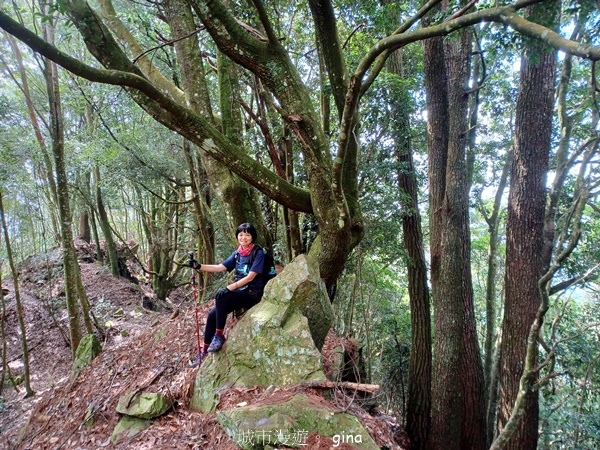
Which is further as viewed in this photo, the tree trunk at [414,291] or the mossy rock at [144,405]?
the tree trunk at [414,291]

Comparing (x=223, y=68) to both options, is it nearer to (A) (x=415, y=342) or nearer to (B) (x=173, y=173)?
(B) (x=173, y=173)

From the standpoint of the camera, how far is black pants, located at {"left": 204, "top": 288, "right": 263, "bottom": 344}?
4195mm

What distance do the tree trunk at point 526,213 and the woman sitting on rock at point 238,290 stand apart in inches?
144

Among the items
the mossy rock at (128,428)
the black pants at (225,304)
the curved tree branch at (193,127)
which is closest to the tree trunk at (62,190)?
the curved tree branch at (193,127)

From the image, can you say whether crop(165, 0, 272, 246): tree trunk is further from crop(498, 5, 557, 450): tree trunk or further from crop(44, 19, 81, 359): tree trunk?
crop(498, 5, 557, 450): tree trunk

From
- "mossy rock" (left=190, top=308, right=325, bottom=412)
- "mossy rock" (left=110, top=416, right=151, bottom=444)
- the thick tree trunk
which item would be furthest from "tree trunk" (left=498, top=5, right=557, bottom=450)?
"mossy rock" (left=110, top=416, right=151, bottom=444)

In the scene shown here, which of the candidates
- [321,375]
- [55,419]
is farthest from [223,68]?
[55,419]

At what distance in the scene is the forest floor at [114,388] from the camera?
326 centimetres

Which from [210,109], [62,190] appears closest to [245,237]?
[210,109]

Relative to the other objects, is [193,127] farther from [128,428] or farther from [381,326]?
[381,326]

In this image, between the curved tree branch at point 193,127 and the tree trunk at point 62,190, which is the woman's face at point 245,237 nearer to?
the curved tree branch at point 193,127

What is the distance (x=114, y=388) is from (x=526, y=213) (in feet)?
20.2

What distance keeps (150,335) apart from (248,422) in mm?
4101

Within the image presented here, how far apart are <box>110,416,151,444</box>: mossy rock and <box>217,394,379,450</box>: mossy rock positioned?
1.38 m
